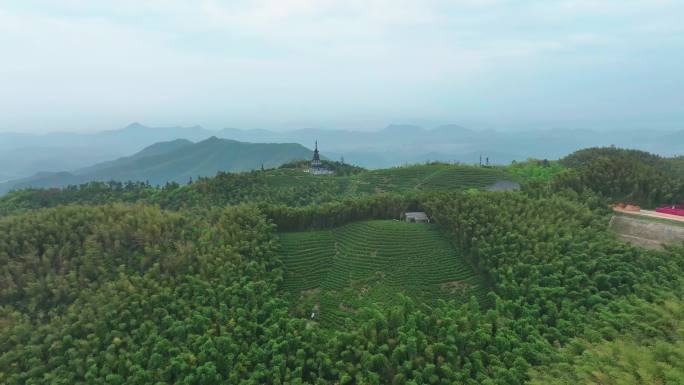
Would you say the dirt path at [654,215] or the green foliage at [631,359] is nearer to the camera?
the green foliage at [631,359]

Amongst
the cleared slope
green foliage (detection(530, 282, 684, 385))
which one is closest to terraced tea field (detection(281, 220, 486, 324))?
green foliage (detection(530, 282, 684, 385))

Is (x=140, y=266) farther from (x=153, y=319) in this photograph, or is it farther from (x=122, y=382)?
(x=122, y=382)

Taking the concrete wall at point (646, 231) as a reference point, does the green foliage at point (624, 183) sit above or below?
above

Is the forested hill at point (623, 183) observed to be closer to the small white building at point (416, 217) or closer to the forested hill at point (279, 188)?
the small white building at point (416, 217)

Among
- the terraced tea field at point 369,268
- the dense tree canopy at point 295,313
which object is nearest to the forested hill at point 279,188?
the terraced tea field at point 369,268

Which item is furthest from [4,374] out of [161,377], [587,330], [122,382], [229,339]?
[587,330]

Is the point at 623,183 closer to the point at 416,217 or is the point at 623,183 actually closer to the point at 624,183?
the point at 624,183
